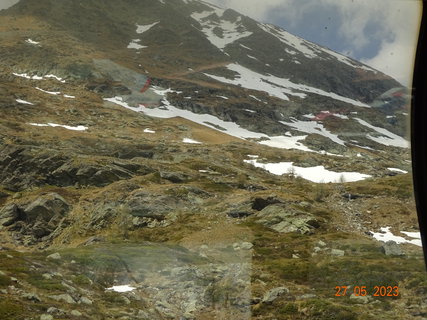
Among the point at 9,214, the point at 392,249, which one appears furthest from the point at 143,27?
the point at 392,249

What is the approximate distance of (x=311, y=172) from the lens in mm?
61562

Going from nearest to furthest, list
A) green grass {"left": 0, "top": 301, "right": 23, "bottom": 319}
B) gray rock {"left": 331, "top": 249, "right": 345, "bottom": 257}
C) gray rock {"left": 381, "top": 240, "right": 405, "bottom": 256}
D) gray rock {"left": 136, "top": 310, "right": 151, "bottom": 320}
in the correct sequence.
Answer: green grass {"left": 0, "top": 301, "right": 23, "bottom": 319}
gray rock {"left": 136, "top": 310, "right": 151, "bottom": 320}
gray rock {"left": 381, "top": 240, "right": 405, "bottom": 256}
gray rock {"left": 331, "top": 249, "right": 345, "bottom": 257}

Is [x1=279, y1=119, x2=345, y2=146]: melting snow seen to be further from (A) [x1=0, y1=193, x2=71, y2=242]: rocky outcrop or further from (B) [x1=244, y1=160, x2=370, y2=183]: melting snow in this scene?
(A) [x1=0, y1=193, x2=71, y2=242]: rocky outcrop

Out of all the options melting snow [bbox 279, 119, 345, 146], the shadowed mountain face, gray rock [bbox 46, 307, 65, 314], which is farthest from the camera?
melting snow [bbox 279, 119, 345, 146]

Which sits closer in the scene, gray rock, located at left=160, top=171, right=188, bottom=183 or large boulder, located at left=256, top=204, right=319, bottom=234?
large boulder, located at left=256, top=204, right=319, bottom=234

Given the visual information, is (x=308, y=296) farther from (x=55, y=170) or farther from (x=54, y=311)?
(x=55, y=170)

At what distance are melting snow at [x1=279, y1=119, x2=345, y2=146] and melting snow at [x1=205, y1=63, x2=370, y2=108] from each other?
20.3m

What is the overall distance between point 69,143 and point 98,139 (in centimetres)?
487

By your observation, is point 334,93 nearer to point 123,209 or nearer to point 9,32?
point 9,32

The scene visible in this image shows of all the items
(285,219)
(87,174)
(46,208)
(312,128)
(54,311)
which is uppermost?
(54,311)

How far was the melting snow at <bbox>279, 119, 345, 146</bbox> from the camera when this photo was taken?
102838 millimetres

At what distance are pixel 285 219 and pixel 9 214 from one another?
19.9 meters

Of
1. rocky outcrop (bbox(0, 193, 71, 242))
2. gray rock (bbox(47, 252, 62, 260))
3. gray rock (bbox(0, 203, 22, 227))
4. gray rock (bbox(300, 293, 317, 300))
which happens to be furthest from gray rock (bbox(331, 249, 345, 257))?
gray rock (bbox(0, 203, 22, 227))
